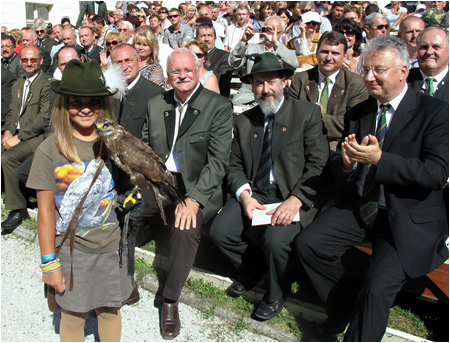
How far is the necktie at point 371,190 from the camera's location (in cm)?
315

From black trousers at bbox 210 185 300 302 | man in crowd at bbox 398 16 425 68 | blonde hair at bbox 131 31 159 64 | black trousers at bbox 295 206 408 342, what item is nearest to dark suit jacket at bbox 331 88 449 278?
black trousers at bbox 295 206 408 342

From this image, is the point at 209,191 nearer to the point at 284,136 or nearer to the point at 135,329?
the point at 284,136

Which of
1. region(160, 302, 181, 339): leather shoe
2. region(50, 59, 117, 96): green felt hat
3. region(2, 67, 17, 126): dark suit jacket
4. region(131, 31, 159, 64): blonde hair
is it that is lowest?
region(160, 302, 181, 339): leather shoe

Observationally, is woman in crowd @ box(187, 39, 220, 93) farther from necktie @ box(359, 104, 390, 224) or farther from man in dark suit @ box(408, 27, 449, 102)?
necktie @ box(359, 104, 390, 224)

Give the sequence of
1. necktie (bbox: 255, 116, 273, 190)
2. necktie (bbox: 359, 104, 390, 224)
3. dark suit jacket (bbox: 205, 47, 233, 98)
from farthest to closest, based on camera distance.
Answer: dark suit jacket (bbox: 205, 47, 233, 98) < necktie (bbox: 255, 116, 273, 190) < necktie (bbox: 359, 104, 390, 224)

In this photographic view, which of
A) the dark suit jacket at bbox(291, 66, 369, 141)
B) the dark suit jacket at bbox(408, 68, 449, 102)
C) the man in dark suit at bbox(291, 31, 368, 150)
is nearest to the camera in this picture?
the dark suit jacket at bbox(408, 68, 449, 102)

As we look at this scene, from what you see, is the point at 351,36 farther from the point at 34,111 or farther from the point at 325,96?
the point at 34,111

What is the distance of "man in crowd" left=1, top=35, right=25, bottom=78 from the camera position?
866cm

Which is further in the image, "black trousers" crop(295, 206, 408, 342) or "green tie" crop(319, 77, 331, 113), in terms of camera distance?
"green tie" crop(319, 77, 331, 113)

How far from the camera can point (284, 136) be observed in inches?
150

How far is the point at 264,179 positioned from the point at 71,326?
6.77 ft

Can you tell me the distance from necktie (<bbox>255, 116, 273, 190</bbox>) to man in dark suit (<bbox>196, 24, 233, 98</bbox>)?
3.08m

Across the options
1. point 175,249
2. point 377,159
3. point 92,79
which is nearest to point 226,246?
point 175,249

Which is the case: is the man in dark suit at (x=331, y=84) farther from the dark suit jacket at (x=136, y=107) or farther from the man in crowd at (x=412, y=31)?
the dark suit jacket at (x=136, y=107)
